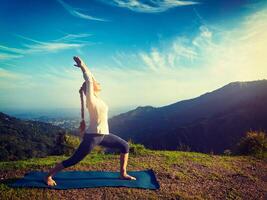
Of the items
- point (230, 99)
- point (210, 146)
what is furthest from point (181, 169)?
point (230, 99)

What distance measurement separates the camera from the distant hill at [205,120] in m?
62.2

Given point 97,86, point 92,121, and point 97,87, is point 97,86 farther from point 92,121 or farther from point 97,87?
point 92,121

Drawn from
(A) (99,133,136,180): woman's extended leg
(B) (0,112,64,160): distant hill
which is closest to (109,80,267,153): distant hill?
(B) (0,112,64,160): distant hill

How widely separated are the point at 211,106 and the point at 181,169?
92.9 m

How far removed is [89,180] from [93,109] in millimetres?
1953

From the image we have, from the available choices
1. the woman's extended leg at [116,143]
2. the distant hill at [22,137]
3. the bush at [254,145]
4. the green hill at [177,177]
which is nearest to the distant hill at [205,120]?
the distant hill at [22,137]

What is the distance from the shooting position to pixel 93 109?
21.7 ft

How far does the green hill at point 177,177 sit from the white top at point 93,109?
139 cm

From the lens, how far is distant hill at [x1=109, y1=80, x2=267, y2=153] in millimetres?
62219

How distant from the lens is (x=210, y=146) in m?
62.5

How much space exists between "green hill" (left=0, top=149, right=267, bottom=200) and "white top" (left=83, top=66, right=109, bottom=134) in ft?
4.54

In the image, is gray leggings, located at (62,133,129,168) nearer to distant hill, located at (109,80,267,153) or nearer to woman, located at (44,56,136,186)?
woman, located at (44,56,136,186)

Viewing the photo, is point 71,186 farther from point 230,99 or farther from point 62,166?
point 230,99

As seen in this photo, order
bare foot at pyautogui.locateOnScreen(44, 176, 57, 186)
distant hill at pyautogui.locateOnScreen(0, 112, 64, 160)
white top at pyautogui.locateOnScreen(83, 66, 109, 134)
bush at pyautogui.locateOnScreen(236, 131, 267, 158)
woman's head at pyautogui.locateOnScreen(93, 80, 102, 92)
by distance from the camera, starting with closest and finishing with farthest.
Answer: white top at pyautogui.locateOnScreen(83, 66, 109, 134)
woman's head at pyautogui.locateOnScreen(93, 80, 102, 92)
bare foot at pyautogui.locateOnScreen(44, 176, 57, 186)
bush at pyautogui.locateOnScreen(236, 131, 267, 158)
distant hill at pyautogui.locateOnScreen(0, 112, 64, 160)
